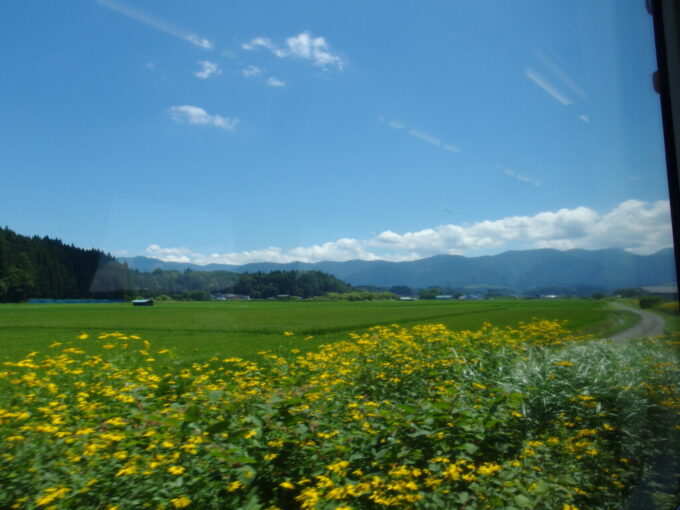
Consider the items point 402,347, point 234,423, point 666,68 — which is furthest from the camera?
point 402,347

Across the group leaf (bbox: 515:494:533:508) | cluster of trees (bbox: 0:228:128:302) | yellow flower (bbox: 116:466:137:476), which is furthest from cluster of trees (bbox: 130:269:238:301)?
leaf (bbox: 515:494:533:508)

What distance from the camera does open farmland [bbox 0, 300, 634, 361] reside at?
1938 millimetres

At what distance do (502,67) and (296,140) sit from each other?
1.50 meters

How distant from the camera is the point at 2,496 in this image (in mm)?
1506

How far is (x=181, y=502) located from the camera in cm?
161

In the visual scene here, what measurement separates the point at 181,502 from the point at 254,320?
1.13 m

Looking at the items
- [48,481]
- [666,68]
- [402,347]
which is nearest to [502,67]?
[666,68]

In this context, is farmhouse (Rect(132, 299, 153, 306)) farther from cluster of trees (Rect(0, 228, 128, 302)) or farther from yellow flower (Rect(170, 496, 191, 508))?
yellow flower (Rect(170, 496, 191, 508))

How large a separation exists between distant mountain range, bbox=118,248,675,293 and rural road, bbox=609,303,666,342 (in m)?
0.20

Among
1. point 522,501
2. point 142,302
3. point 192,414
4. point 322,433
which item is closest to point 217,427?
point 192,414

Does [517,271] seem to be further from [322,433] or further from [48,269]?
[48,269]

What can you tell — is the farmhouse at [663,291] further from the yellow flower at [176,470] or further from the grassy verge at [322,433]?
the yellow flower at [176,470]

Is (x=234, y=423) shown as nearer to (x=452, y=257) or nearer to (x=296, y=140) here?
(x=296, y=140)

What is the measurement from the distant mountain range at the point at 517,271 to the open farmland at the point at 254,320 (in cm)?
20
